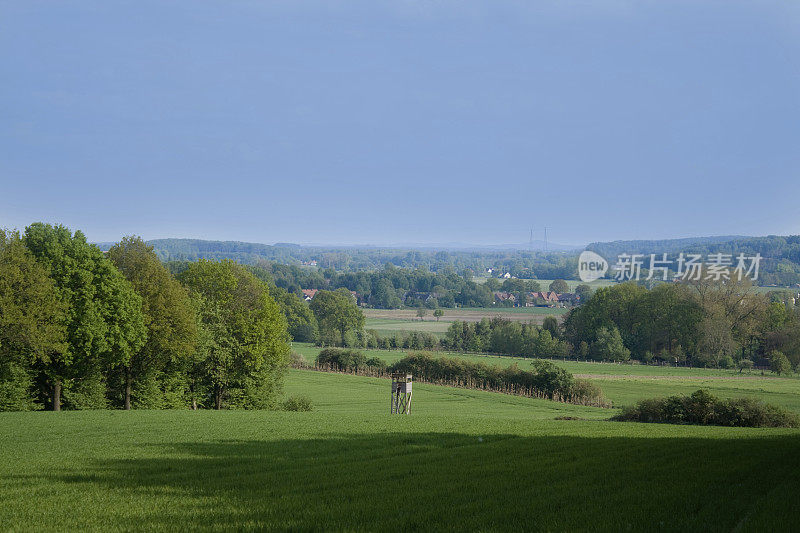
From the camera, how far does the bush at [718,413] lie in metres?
33.3

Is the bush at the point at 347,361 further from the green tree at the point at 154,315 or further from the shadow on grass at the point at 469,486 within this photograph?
the shadow on grass at the point at 469,486

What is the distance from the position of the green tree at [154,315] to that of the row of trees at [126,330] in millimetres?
71

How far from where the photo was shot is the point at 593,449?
56.9 ft

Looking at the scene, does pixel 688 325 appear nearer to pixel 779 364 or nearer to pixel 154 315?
pixel 779 364

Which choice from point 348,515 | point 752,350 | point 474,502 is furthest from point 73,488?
point 752,350

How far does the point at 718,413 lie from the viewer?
1329 inches

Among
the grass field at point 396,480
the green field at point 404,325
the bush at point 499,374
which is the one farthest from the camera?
the green field at point 404,325

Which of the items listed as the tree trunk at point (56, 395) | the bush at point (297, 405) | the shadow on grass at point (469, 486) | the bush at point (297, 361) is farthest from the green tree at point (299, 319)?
the shadow on grass at point (469, 486)

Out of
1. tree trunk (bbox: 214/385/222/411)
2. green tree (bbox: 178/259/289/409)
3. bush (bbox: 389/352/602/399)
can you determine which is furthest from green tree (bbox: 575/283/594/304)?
tree trunk (bbox: 214/385/222/411)

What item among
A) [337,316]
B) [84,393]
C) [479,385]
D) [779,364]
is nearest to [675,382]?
[779,364]

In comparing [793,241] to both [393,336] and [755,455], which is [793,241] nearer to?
[393,336]

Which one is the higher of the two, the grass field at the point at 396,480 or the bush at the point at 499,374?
the grass field at the point at 396,480

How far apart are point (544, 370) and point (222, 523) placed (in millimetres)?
61923

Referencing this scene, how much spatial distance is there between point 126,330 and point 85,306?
2.76 metres
